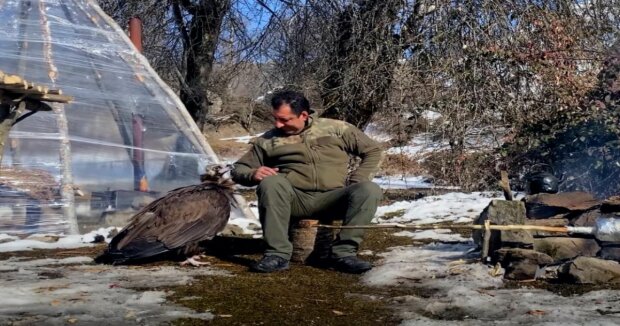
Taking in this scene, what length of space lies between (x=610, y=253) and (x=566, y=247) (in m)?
0.29

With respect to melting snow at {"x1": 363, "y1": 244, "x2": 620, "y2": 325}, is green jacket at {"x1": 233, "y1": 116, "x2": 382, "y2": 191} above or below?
above

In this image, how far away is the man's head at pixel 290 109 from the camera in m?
5.06

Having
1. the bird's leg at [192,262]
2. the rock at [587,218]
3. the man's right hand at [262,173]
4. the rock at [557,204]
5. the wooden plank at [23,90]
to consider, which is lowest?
the bird's leg at [192,262]

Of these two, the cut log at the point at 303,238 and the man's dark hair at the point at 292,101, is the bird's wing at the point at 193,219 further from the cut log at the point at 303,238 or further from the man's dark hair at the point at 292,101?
the man's dark hair at the point at 292,101

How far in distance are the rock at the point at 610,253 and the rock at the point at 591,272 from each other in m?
0.25

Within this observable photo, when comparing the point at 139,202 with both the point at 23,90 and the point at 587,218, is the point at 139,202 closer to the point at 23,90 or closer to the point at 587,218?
the point at 23,90

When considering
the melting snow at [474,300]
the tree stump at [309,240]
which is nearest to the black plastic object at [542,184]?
the melting snow at [474,300]

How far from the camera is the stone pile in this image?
4289 millimetres

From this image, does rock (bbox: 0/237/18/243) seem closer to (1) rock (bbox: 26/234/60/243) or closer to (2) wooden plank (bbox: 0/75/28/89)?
(1) rock (bbox: 26/234/60/243)

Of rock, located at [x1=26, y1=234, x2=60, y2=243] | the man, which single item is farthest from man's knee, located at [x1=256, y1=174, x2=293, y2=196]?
rock, located at [x1=26, y1=234, x2=60, y2=243]

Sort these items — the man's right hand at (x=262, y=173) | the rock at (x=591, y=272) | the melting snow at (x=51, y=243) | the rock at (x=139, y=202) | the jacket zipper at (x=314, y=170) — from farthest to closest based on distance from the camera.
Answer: the rock at (x=139, y=202) < the melting snow at (x=51, y=243) < the jacket zipper at (x=314, y=170) < the man's right hand at (x=262, y=173) < the rock at (x=591, y=272)

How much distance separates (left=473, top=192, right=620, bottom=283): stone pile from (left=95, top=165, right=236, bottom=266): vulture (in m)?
1.78

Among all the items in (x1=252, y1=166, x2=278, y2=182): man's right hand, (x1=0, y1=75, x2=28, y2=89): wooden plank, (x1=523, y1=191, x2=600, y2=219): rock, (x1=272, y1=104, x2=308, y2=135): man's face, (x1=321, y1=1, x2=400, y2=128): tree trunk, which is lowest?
(x1=523, y1=191, x2=600, y2=219): rock

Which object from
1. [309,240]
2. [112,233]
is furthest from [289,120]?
[112,233]
